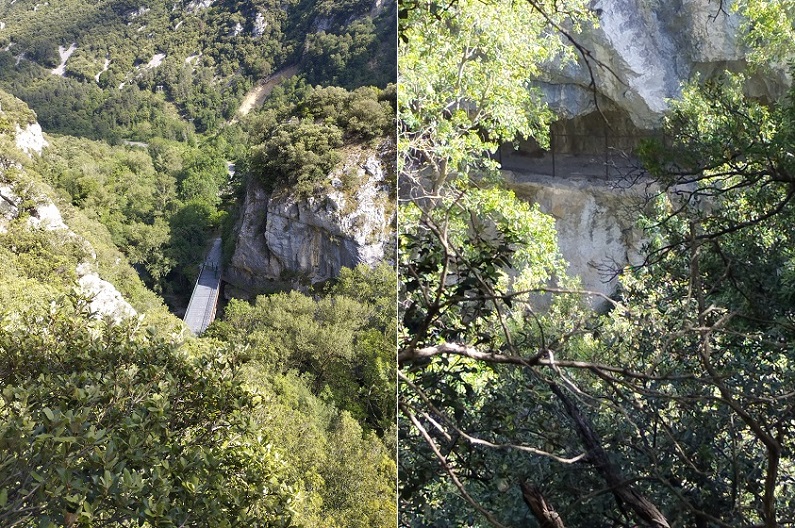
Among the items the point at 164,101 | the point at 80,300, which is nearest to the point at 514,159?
the point at 164,101

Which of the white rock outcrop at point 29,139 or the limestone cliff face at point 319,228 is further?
the limestone cliff face at point 319,228

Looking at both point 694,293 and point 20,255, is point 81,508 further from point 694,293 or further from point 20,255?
point 694,293

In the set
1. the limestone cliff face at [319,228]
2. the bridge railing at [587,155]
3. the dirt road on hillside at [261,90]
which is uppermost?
the dirt road on hillside at [261,90]

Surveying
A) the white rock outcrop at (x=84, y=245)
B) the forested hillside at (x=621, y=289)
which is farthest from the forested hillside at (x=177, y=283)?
the forested hillside at (x=621, y=289)

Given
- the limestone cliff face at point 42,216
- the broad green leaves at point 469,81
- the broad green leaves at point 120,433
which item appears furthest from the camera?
the broad green leaves at point 469,81

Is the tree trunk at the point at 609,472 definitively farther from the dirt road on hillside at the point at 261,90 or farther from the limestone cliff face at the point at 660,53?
the dirt road on hillside at the point at 261,90

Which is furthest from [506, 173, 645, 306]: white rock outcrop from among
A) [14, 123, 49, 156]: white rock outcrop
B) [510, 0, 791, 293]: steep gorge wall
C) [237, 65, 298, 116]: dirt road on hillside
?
[14, 123, 49, 156]: white rock outcrop

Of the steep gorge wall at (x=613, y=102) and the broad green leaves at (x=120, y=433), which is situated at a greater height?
the steep gorge wall at (x=613, y=102)
